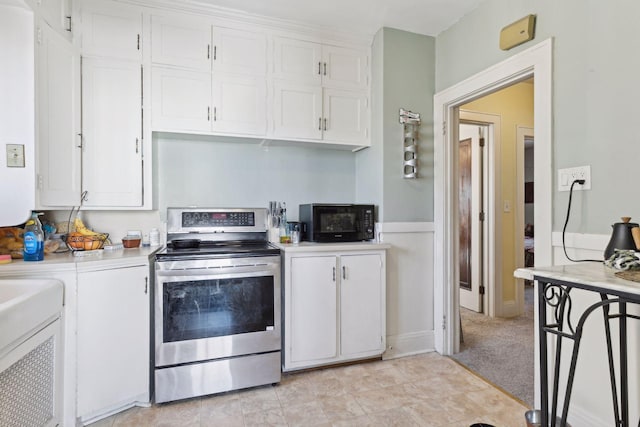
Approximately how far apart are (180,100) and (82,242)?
114 centimetres

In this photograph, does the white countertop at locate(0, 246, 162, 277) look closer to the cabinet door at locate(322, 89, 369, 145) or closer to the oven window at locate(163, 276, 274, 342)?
the oven window at locate(163, 276, 274, 342)

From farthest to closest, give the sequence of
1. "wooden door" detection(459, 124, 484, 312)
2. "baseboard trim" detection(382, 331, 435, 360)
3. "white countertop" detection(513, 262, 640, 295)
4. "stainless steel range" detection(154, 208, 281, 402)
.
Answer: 1. "wooden door" detection(459, 124, 484, 312)
2. "baseboard trim" detection(382, 331, 435, 360)
3. "stainless steel range" detection(154, 208, 281, 402)
4. "white countertop" detection(513, 262, 640, 295)

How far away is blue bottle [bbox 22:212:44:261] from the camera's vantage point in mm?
1787

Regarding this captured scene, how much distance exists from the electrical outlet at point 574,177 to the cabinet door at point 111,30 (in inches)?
107

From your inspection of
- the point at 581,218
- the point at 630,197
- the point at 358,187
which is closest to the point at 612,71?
the point at 630,197

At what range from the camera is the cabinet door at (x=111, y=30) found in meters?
2.21

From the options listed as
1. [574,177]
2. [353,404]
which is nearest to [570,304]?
[574,177]

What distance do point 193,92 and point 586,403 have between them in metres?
2.96

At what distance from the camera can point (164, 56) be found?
2350mm

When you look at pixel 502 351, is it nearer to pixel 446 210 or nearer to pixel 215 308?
pixel 446 210

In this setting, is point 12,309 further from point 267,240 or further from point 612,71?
point 612,71

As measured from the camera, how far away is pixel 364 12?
2494 millimetres

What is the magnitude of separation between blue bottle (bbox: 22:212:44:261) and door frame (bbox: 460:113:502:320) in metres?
3.79

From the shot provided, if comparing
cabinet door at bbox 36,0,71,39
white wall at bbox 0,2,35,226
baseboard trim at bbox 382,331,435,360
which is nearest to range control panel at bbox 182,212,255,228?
white wall at bbox 0,2,35,226
